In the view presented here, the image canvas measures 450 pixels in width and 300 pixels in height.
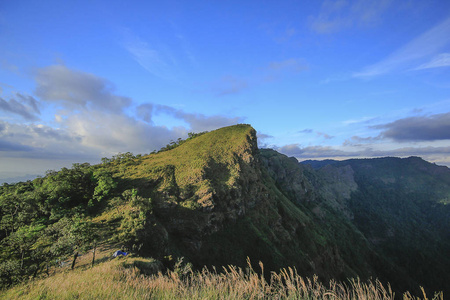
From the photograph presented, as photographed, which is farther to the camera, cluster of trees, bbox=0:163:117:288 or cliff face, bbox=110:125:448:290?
cliff face, bbox=110:125:448:290

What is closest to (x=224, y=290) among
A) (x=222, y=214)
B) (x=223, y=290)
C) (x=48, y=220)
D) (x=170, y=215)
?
(x=223, y=290)

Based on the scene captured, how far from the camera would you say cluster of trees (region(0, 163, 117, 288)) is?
15711 millimetres

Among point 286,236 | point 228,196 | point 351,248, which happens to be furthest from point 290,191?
point 228,196

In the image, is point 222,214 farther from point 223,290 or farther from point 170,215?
point 223,290

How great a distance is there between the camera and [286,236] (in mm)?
60969

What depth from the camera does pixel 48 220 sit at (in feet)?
104

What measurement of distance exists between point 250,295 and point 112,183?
135ft

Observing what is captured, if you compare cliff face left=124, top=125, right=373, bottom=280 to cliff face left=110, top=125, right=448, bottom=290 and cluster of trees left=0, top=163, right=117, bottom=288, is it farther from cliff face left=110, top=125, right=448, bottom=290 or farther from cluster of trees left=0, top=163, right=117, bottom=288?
cluster of trees left=0, top=163, right=117, bottom=288

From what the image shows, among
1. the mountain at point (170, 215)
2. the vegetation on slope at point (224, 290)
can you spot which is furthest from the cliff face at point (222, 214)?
the vegetation on slope at point (224, 290)

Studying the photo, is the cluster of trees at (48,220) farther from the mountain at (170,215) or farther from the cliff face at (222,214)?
the cliff face at (222,214)

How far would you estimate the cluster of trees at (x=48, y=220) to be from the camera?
51.5ft

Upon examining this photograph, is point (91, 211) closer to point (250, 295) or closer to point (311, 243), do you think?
point (250, 295)

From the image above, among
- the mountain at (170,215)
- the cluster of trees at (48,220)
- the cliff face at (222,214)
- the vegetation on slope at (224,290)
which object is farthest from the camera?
the cliff face at (222,214)

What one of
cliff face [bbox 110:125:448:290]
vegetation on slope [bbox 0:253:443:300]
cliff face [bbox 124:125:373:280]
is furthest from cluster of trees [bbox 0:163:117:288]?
vegetation on slope [bbox 0:253:443:300]
